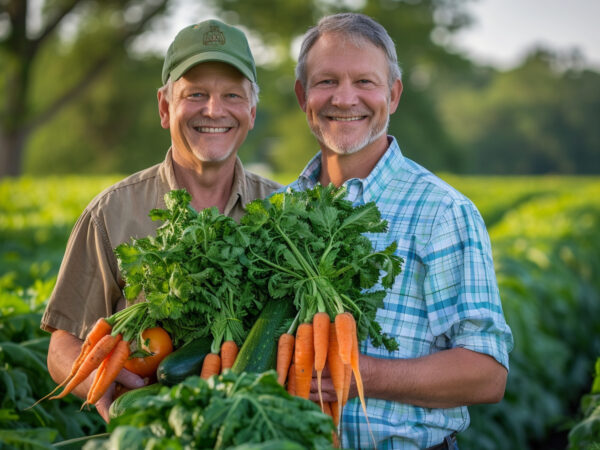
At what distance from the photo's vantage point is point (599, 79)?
10206cm

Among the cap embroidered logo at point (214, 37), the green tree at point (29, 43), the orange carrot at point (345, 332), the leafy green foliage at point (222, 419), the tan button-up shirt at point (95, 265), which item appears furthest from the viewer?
the green tree at point (29, 43)

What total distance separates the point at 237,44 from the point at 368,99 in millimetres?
787

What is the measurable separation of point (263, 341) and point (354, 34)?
5.05 feet

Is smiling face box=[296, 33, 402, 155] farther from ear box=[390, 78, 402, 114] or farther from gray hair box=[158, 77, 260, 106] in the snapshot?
gray hair box=[158, 77, 260, 106]

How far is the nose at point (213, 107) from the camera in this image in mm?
3518

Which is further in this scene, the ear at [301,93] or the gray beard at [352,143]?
the ear at [301,93]

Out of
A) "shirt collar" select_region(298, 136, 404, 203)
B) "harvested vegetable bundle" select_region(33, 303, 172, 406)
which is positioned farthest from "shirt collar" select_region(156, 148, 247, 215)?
"harvested vegetable bundle" select_region(33, 303, 172, 406)

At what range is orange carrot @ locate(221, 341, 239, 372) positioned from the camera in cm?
258

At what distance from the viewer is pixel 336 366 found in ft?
8.61

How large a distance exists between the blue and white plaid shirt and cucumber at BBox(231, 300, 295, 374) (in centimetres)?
48

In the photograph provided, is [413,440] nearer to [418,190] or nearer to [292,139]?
[418,190]

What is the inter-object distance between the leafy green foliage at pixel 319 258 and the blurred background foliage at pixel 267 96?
61.0ft

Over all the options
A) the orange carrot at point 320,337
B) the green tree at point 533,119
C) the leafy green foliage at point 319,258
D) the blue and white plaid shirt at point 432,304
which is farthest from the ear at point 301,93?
the green tree at point 533,119

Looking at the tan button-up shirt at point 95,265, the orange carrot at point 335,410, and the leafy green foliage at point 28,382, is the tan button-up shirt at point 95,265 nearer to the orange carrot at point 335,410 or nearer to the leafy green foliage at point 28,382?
the leafy green foliage at point 28,382
